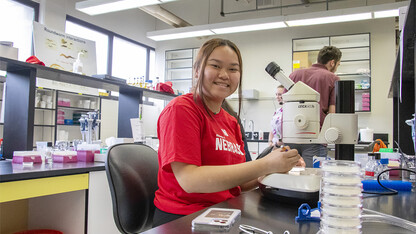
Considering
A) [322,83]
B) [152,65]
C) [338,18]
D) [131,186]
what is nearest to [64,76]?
[131,186]

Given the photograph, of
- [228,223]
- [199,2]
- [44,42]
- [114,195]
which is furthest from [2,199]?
[199,2]

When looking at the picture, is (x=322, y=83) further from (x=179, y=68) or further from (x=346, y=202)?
(x=179, y=68)

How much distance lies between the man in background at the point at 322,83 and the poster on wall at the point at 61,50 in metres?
1.66

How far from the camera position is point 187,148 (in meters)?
0.92

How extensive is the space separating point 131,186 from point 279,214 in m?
0.54

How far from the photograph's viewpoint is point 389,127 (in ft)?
16.9

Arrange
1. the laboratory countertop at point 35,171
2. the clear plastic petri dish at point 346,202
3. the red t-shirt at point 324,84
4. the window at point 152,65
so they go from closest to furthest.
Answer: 1. the clear plastic petri dish at point 346,202
2. the laboratory countertop at point 35,171
3. the red t-shirt at point 324,84
4. the window at point 152,65

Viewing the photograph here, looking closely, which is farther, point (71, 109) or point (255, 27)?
point (71, 109)

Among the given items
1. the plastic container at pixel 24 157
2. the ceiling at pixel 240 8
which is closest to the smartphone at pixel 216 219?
the plastic container at pixel 24 157

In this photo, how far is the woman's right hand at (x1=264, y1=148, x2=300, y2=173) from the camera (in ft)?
2.88

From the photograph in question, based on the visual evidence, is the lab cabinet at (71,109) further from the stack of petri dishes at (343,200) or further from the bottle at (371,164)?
the stack of petri dishes at (343,200)

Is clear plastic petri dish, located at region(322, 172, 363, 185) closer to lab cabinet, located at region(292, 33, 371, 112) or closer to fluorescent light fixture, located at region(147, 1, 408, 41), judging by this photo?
fluorescent light fixture, located at region(147, 1, 408, 41)

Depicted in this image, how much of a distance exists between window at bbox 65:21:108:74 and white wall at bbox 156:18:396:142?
1.56 metres

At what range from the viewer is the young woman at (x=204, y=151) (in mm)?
899
